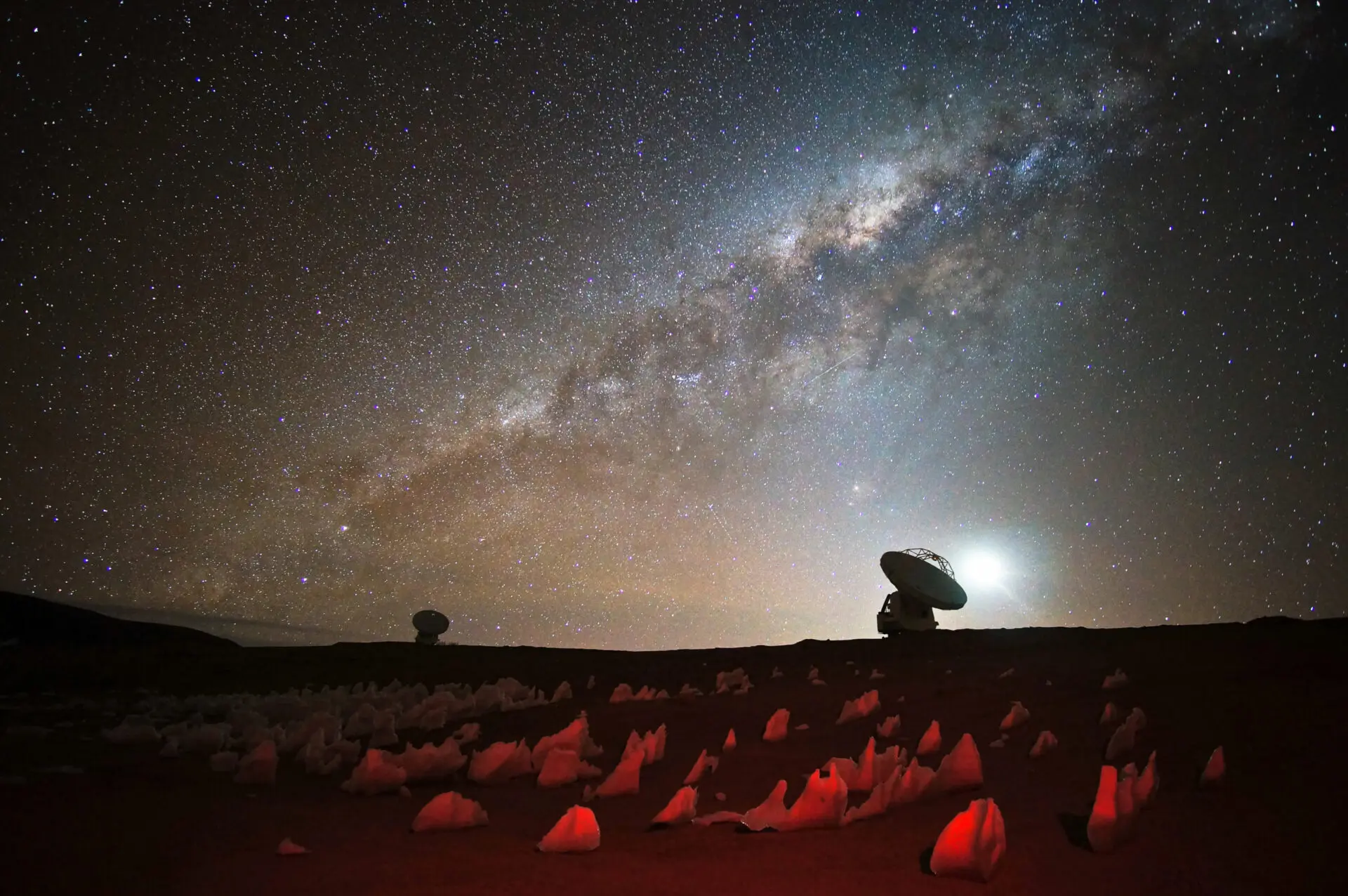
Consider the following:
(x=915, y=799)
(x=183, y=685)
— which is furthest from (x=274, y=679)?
(x=915, y=799)

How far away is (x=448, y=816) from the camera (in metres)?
3.15

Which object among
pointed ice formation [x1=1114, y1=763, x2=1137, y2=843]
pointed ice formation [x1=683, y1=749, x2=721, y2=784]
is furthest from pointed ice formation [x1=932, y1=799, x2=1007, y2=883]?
pointed ice formation [x1=683, y1=749, x2=721, y2=784]

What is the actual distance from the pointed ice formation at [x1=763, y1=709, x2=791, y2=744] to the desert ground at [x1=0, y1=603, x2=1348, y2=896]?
0.25 ft

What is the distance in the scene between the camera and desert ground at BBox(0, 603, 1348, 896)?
2.40 metres

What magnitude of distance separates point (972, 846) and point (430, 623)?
1045 inches

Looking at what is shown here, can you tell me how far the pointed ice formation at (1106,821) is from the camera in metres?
2.49

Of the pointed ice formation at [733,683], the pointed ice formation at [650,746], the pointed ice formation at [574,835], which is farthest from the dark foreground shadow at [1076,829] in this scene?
the pointed ice formation at [733,683]

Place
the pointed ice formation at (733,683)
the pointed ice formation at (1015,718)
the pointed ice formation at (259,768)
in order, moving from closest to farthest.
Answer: the pointed ice formation at (259,768), the pointed ice formation at (1015,718), the pointed ice formation at (733,683)

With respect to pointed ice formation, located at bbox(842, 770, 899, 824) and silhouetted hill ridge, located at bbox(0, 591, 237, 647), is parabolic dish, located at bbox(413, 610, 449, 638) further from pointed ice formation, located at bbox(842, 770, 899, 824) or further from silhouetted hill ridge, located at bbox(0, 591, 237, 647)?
pointed ice formation, located at bbox(842, 770, 899, 824)

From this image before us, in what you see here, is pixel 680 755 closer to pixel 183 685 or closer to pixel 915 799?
pixel 915 799

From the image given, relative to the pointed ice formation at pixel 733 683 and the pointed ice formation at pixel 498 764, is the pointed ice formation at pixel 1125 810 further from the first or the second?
the pointed ice formation at pixel 733 683

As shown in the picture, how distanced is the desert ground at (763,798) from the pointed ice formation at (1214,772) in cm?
5

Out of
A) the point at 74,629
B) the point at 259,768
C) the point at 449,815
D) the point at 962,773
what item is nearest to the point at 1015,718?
the point at 962,773

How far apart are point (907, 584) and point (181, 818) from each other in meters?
18.7
